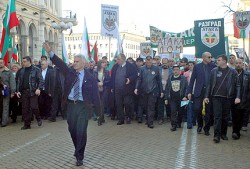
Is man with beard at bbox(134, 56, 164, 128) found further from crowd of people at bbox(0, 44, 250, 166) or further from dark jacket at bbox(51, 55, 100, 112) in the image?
dark jacket at bbox(51, 55, 100, 112)

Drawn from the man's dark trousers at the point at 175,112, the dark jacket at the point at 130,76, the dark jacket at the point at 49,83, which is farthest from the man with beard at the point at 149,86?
the dark jacket at the point at 49,83

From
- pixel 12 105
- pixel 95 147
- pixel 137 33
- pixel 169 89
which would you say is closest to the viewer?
pixel 95 147

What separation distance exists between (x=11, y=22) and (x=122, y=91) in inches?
178

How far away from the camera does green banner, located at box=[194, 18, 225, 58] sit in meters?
11.0

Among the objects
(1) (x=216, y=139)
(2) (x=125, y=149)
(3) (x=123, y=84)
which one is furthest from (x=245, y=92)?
(3) (x=123, y=84)

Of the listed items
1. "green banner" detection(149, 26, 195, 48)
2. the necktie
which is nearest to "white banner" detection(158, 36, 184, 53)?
→ "green banner" detection(149, 26, 195, 48)

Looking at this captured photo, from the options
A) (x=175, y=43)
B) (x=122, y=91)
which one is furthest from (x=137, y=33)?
(x=122, y=91)

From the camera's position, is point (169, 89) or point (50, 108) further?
point (50, 108)

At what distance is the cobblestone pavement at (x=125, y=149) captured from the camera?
248 inches

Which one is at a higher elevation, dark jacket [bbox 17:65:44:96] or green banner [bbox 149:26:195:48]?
green banner [bbox 149:26:195:48]

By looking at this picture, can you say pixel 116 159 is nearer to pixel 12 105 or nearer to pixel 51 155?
pixel 51 155

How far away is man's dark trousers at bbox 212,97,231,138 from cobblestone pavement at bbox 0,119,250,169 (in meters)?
0.33

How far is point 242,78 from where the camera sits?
891 centimetres

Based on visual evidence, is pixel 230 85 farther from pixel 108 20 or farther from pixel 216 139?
pixel 108 20
